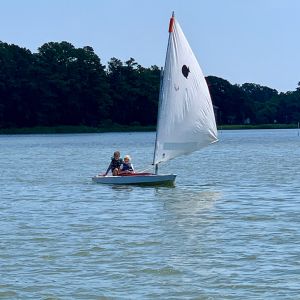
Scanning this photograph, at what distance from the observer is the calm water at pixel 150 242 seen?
16969mm

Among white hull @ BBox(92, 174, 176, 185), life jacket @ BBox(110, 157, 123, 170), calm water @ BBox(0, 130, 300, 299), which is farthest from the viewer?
life jacket @ BBox(110, 157, 123, 170)

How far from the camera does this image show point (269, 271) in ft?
58.9

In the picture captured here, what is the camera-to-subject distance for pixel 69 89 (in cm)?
17275

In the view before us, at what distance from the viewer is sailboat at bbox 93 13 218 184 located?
37.5 m

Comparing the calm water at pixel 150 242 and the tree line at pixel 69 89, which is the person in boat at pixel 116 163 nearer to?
the calm water at pixel 150 242

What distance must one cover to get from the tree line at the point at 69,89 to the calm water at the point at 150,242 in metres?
128

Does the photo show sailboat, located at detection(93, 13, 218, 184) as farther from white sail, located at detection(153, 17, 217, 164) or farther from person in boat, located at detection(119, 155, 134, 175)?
person in boat, located at detection(119, 155, 134, 175)

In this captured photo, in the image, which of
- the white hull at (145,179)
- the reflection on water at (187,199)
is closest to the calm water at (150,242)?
the reflection on water at (187,199)

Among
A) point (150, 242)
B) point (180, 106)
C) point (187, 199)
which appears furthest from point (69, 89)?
point (150, 242)

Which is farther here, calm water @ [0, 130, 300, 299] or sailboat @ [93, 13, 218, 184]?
sailboat @ [93, 13, 218, 184]

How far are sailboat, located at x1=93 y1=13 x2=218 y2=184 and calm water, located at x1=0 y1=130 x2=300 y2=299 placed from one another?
1.69m

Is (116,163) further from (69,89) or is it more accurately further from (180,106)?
(69,89)

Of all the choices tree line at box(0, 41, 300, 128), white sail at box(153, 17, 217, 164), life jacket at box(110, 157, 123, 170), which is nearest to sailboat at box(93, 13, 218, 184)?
white sail at box(153, 17, 217, 164)

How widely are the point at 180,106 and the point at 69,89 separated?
13618 cm
